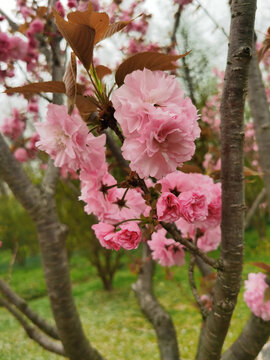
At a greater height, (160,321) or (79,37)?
(79,37)

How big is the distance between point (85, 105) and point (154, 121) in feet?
0.56

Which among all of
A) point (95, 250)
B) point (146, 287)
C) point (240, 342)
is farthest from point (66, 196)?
point (240, 342)

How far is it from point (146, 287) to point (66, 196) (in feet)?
14.1

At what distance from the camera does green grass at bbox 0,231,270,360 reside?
3.18 metres

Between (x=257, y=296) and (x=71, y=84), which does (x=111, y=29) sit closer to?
(x=71, y=84)

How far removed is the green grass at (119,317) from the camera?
10.4ft

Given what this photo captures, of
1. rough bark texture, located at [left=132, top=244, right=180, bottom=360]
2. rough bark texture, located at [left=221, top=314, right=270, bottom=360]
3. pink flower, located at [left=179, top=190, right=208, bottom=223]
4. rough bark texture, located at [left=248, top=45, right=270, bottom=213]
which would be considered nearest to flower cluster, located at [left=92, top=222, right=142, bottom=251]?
pink flower, located at [left=179, top=190, right=208, bottom=223]

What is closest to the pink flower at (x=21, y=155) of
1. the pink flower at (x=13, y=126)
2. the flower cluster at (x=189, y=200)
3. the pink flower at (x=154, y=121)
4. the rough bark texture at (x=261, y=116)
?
the pink flower at (x=13, y=126)

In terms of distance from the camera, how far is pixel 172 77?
556 mm

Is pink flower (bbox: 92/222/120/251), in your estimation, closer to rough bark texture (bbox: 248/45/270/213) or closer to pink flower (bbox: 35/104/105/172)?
pink flower (bbox: 35/104/105/172)

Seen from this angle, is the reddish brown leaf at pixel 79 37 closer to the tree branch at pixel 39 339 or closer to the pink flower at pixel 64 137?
the pink flower at pixel 64 137

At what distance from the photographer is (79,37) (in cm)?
55

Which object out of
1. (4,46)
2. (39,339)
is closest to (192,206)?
(39,339)

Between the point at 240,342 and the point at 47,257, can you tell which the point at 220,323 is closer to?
the point at 240,342
